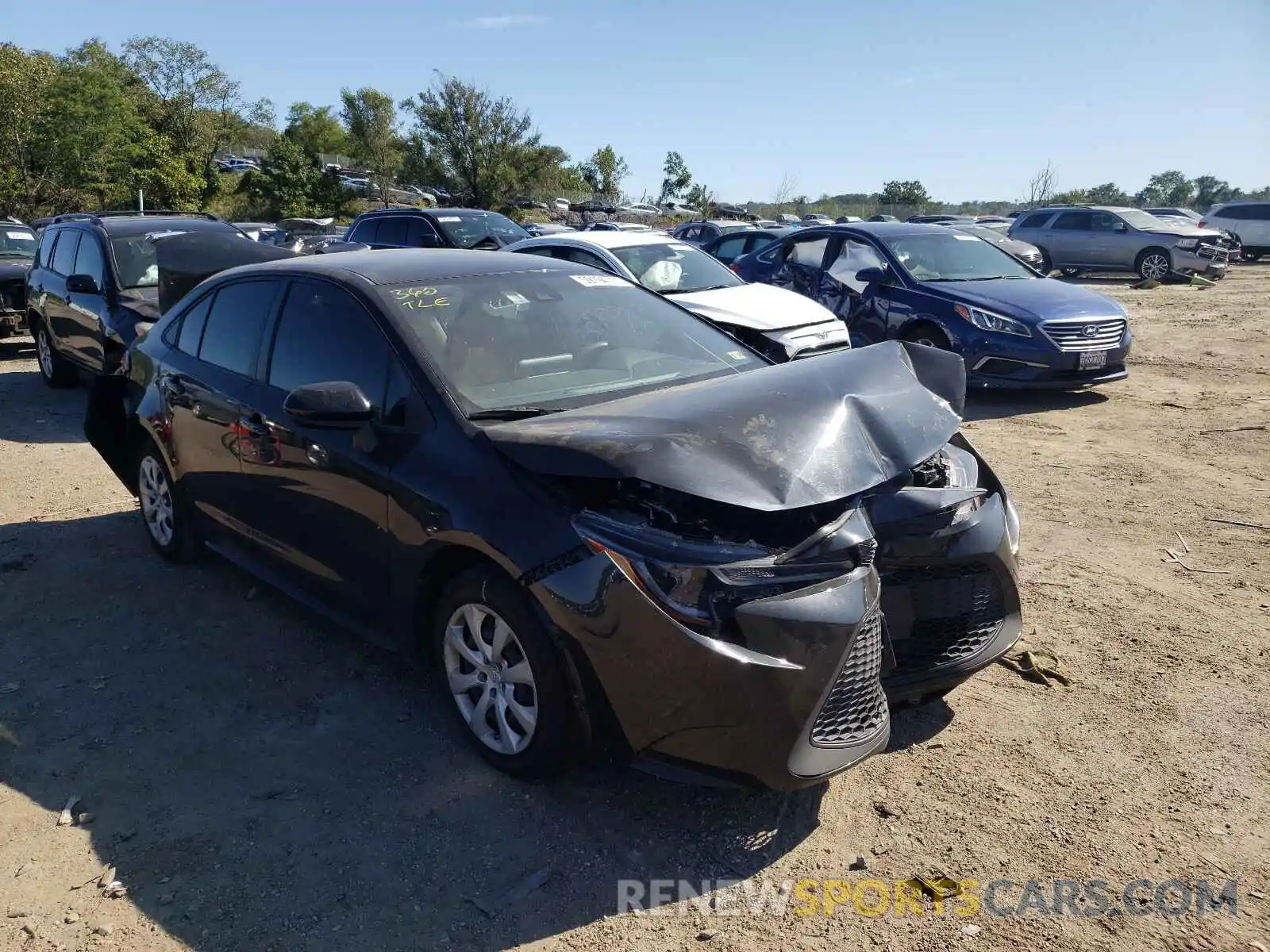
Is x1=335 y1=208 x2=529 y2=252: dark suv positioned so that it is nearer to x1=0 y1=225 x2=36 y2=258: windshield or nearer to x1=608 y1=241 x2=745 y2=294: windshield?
x1=608 y1=241 x2=745 y2=294: windshield

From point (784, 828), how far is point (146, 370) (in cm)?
435

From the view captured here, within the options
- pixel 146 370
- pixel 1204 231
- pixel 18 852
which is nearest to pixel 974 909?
pixel 18 852

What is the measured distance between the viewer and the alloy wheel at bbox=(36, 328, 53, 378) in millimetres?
10664

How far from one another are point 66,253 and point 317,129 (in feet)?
239

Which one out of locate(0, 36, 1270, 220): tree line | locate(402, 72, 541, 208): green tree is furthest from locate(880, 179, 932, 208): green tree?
locate(402, 72, 541, 208): green tree

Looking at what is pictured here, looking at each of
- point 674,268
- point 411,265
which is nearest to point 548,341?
point 411,265

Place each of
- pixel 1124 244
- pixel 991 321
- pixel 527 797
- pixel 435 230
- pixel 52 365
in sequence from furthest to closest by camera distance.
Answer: pixel 1124 244
pixel 435 230
pixel 52 365
pixel 991 321
pixel 527 797

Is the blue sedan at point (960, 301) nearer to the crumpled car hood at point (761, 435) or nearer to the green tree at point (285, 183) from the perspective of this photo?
the crumpled car hood at point (761, 435)

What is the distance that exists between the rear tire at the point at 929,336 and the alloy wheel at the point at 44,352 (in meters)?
9.17

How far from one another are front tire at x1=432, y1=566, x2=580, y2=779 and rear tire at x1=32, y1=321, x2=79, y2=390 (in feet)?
29.5

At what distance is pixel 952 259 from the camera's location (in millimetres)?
A: 10336

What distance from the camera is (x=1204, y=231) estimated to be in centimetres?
2277

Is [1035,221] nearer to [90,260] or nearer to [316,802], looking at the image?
[90,260]

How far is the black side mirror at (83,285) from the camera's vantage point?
8945 mm
